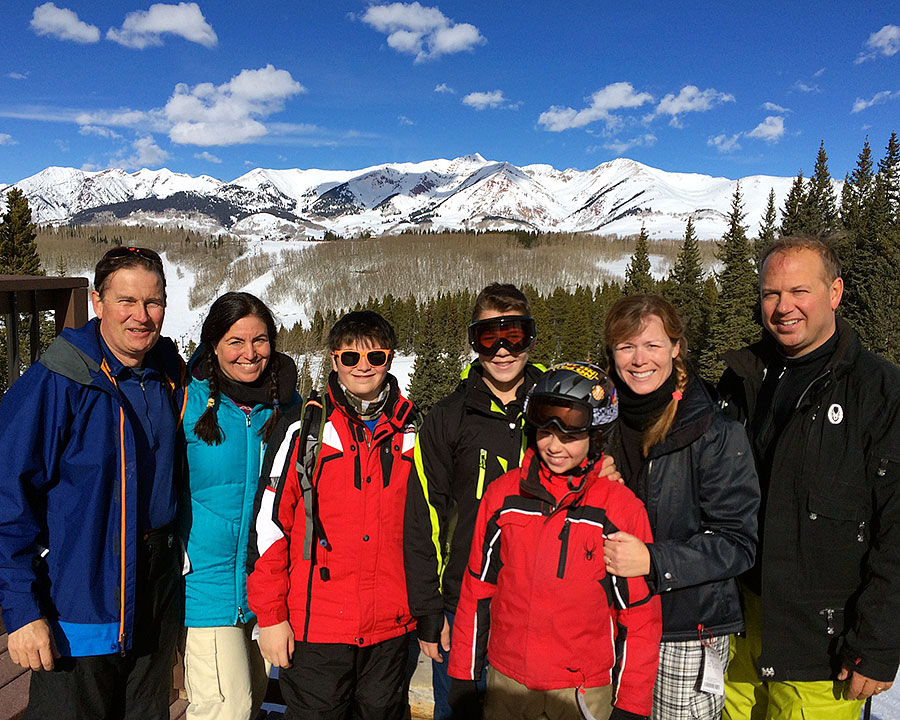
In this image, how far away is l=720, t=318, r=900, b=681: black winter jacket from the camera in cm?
262

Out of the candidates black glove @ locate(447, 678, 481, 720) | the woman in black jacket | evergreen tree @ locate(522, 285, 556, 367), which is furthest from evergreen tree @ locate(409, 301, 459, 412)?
the woman in black jacket

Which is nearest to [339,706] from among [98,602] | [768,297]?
[98,602]

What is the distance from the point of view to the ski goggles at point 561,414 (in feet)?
8.55

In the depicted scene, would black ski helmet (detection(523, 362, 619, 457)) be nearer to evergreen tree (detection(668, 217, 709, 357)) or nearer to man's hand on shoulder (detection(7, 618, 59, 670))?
man's hand on shoulder (detection(7, 618, 59, 670))

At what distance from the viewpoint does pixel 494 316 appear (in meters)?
3.21

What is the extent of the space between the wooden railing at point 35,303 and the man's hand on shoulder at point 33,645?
2449 mm

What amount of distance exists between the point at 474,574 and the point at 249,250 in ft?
454

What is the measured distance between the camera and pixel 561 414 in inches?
104

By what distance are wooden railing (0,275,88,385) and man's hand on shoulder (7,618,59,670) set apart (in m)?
2.45

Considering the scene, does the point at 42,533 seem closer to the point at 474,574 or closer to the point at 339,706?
the point at 339,706

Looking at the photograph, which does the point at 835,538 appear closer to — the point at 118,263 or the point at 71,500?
the point at 71,500

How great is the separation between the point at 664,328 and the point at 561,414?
2.21 feet

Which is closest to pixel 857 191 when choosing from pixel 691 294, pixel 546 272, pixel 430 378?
pixel 691 294

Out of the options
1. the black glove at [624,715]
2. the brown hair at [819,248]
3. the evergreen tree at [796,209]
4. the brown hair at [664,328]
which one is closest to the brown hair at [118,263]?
the brown hair at [664,328]
